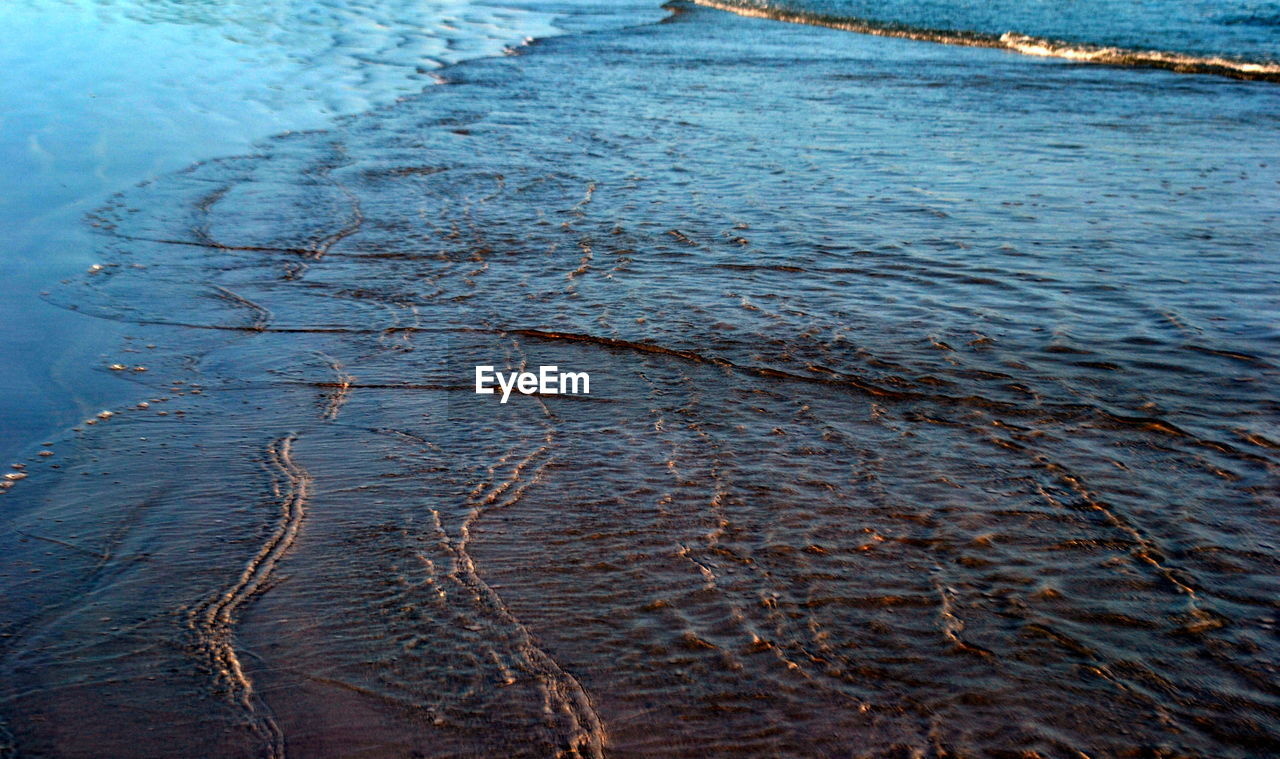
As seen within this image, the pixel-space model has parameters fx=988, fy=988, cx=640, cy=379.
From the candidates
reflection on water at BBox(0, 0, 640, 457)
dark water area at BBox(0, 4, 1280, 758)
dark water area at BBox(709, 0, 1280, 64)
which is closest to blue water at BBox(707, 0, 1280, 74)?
dark water area at BBox(709, 0, 1280, 64)

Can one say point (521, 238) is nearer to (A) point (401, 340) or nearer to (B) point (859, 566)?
(A) point (401, 340)

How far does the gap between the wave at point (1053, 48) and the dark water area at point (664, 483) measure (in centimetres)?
831

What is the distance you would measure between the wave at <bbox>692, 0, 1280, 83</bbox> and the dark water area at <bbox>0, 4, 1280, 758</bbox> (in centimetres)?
831

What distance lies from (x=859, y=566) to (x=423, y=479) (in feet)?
4.64

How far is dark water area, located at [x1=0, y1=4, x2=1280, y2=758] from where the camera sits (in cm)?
229

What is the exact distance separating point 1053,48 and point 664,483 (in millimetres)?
15472

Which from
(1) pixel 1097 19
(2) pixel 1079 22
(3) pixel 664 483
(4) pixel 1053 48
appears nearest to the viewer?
(3) pixel 664 483

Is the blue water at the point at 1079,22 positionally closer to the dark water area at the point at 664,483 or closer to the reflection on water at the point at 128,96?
the reflection on water at the point at 128,96

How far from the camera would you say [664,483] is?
3.25 meters

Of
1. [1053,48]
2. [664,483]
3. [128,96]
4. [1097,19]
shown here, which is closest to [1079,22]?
[1097,19]

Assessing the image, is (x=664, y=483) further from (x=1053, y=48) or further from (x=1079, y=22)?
(x=1079, y=22)

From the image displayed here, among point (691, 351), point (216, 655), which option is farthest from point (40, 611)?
point (691, 351)

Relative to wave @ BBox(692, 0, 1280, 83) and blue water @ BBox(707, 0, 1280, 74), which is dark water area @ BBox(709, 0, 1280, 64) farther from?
wave @ BBox(692, 0, 1280, 83)

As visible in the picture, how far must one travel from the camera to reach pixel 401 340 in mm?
4359
